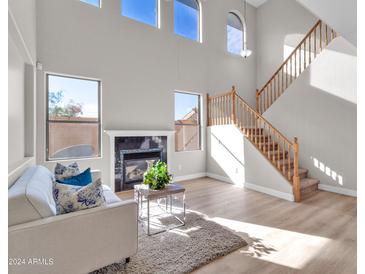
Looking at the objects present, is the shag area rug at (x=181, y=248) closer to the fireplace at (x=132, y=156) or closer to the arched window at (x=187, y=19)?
the fireplace at (x=132, y=156)

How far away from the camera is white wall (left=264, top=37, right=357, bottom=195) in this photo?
173 inches

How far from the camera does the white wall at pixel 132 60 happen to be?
3.97 metres

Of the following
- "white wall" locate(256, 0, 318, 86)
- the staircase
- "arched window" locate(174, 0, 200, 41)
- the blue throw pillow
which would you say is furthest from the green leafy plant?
"white wall" locate(256, 0, 318, 86)

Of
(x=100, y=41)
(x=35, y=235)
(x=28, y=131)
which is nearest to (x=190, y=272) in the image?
(x=35, y=235)

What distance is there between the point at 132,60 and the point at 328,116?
470 centimetres

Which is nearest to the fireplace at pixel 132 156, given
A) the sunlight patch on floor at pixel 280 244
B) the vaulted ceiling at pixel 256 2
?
the sunlight patch on floor at pixel 280 244

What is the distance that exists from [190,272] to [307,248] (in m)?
1.44

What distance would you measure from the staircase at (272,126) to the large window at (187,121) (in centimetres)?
42

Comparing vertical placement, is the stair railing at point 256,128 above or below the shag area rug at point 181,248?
above

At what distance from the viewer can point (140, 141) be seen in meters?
4.98

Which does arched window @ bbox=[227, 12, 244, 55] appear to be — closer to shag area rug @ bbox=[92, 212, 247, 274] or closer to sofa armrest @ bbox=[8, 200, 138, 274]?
shag area rug @ bbox=[92, 212, 247, 274]

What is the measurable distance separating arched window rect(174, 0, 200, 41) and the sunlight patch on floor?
5190mm

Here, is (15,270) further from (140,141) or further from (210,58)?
(210,58)

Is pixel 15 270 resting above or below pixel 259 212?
above
